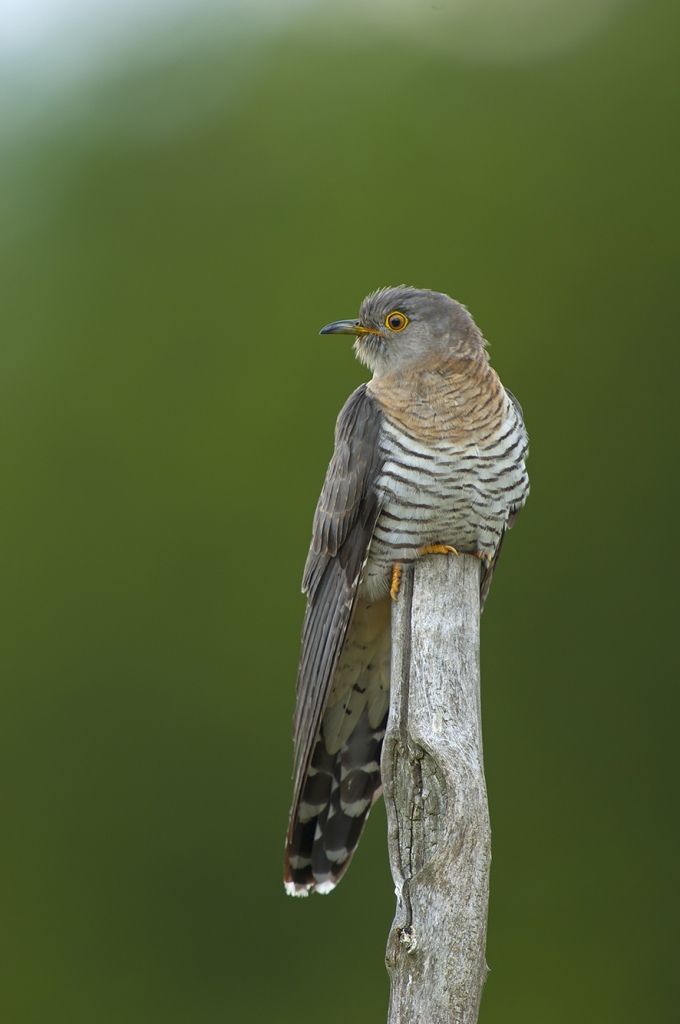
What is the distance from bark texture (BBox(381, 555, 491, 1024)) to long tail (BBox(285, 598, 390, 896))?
0.39 m

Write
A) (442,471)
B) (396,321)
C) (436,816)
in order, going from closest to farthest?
(436,816), (442,471), (396,321)

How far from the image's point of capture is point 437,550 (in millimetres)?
2123

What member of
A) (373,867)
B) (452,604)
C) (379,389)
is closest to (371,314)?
(379,389)

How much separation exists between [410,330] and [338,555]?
0.61 m

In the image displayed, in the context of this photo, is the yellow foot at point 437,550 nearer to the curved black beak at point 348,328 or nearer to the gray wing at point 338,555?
the gray wing at point 338,555

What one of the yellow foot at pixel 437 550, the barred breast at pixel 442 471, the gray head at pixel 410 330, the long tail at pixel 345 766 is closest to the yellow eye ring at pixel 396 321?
the gray head at pixel 410 330

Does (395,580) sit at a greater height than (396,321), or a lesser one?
lesser

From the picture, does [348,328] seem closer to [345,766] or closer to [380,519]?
[380,519]

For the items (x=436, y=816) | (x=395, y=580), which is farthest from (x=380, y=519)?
(x=436, y=816)

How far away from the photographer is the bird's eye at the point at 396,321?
236 cm

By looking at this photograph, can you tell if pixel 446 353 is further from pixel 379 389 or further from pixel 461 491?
pixel 461 491

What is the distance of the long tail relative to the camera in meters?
2.19

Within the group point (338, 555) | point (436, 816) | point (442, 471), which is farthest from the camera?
point (338, 555)

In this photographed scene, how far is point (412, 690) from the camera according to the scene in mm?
1778
